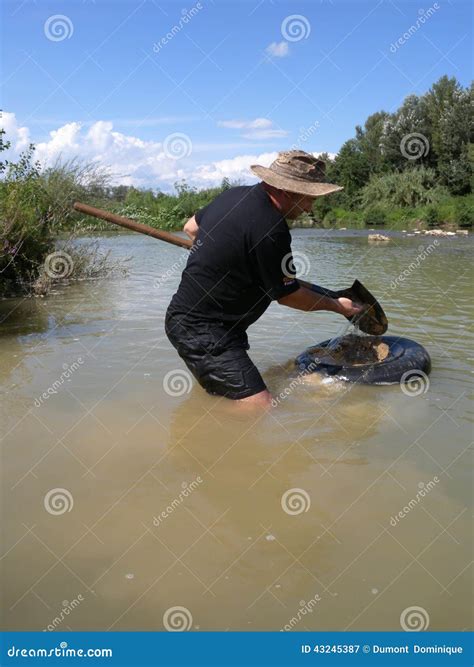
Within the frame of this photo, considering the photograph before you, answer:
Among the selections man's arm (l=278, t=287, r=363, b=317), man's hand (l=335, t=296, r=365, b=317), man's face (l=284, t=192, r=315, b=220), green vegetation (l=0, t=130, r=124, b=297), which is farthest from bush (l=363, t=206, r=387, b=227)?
man's face (l=284, t=192, r=315, b=220)

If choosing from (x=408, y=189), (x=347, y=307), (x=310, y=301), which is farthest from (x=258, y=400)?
(x=408, y=189)

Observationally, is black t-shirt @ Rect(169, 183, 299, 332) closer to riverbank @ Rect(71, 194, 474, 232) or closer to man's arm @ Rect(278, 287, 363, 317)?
man's arm @ Rect(278, 287, 363, 317)

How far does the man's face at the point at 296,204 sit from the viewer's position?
4.16 metres

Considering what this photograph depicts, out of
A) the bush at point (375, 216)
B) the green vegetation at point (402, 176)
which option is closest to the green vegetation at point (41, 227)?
the green vegetation at point (402, 176)

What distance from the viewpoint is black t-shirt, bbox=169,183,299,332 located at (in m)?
4.09

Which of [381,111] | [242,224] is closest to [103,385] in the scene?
[242,224]

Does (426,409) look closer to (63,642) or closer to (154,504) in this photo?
(154,504)

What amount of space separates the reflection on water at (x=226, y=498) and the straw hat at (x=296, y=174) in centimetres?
167

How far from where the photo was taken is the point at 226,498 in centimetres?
338

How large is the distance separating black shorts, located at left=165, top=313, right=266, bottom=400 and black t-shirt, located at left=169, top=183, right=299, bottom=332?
0.21 ft

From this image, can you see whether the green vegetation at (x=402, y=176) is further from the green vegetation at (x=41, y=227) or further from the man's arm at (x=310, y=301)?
the man's arm at (x=310, y=301)

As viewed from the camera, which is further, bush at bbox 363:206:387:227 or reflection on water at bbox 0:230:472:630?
bush at bbox 363:206:387:227

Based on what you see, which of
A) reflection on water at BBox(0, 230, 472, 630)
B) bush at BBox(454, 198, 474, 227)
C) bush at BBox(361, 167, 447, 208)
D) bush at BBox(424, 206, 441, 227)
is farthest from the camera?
bush at BBox(361, 167, 447, 208)

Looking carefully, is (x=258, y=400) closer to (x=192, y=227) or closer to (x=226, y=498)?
(x=226, y=498)
